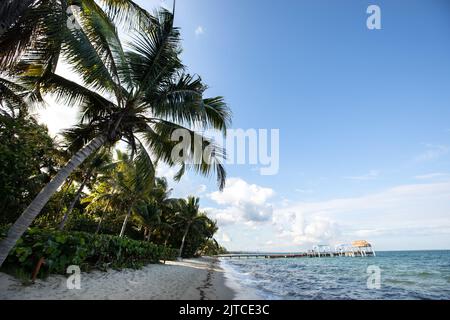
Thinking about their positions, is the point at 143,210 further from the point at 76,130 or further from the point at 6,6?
the point at 6,6

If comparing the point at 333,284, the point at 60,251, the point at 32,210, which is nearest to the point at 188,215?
the point at 333,284

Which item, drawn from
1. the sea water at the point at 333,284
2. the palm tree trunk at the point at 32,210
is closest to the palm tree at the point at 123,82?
the palm tree trunk at the point at 32,210

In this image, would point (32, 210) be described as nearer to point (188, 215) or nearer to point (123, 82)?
point (123, 82)

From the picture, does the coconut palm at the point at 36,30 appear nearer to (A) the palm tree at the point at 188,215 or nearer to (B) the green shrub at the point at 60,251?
(B) the green shrub at the point at 60,251

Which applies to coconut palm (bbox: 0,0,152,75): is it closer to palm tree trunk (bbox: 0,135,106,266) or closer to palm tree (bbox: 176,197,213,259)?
palm tree trunk (bbox: 0,135,106,266)

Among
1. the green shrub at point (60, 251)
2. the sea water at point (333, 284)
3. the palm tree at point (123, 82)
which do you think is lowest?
the sea water at point (333, 284)

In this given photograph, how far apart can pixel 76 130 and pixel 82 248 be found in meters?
3.87

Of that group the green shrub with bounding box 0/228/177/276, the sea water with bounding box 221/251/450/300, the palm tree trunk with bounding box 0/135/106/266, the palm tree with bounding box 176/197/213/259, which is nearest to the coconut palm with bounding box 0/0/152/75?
the palm tree trunk with bounding box 0/135/106/266

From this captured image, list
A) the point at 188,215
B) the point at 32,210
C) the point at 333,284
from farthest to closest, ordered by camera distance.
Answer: the point at 188,215 → the point at 333,284 → the point at 32,210

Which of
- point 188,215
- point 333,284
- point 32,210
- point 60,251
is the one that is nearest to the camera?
point 32,210

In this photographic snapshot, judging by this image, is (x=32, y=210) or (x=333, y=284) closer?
(x=32, y=210)

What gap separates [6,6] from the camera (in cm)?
435

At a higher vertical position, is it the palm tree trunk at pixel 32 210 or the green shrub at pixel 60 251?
the palm tree trunk at pixel 32 210
